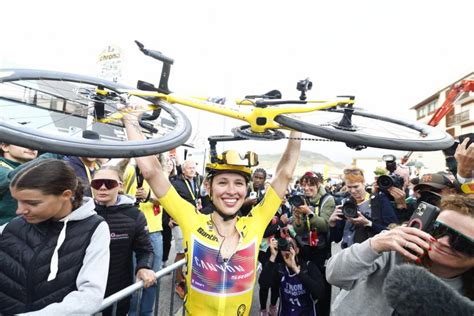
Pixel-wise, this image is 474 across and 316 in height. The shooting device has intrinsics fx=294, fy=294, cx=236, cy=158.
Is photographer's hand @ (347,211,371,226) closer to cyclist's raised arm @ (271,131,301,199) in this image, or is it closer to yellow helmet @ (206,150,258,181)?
cyclist's raised arm @ (271,131,301,199)

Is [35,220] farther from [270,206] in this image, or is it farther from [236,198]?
[270,206]

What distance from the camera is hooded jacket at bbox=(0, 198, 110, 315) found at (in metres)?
1.51

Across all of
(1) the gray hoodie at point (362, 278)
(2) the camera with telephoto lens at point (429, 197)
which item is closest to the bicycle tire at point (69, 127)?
(1) the gray hoodie at point (362, 278)

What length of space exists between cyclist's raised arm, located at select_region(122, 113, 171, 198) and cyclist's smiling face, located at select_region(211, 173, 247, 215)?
339mm

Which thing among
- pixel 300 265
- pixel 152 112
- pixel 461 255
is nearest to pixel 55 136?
pixel 152 112

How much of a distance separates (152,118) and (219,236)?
3.59ft

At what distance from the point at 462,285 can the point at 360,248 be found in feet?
1.46

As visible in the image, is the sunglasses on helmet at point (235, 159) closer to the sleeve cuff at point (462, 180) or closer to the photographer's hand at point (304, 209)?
the photographer's hand at point (304, 209)

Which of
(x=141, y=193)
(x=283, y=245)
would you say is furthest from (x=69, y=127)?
(x=141, y=193)

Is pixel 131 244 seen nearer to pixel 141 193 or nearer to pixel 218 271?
pixel 218 271

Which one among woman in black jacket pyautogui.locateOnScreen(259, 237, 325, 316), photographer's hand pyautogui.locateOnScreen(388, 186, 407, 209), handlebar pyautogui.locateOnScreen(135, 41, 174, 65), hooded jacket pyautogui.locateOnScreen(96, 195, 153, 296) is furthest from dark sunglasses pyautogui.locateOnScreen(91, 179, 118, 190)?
photographer's hand pyautogui.locateOnScreen(388, 186, 407, 209)

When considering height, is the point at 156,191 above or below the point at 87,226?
above

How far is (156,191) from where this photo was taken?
196cm

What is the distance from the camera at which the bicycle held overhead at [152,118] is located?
1412mm
